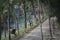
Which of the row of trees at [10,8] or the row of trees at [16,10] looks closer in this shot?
the row of trees at [10,8]

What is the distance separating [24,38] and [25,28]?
1062 mm

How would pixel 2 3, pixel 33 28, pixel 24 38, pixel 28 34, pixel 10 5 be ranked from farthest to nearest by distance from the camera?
pixel 33 28
pixel 28 34
pixel 24 38
pixel 10 5
pixel 2 3

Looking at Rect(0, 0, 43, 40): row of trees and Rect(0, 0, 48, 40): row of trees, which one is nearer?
Rect(0, 0, 43, 40): row of trees

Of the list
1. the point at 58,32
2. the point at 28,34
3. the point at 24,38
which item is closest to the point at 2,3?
the point at 24,38

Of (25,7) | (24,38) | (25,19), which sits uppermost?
(25,7)

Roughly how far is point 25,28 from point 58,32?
4.74ft

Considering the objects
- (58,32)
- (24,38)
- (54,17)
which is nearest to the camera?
(24,38)

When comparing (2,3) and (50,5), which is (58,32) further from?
(2,3)

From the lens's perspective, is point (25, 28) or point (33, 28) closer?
point (25, 28)

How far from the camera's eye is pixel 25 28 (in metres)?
7.66

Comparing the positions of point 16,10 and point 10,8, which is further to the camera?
point 16,10

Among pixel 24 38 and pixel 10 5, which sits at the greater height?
pixel 10 5

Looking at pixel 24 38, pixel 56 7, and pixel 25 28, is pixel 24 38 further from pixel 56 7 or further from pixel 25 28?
pixel 56 7

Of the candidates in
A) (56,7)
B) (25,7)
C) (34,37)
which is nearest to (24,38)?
(34,37)
